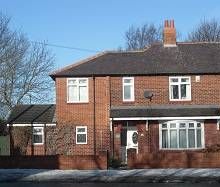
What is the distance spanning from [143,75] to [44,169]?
11.7m

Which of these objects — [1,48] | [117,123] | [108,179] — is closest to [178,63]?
[117,123]

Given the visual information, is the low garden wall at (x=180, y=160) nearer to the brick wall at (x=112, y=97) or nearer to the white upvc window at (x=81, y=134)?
the brick wall at (x=112, y=97)

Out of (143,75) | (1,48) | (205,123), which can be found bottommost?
(205,123)

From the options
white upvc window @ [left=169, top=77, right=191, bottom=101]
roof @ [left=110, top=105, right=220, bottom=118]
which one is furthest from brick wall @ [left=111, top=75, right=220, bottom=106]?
roof @ [left=110, top=105, right=220, bottom=118]

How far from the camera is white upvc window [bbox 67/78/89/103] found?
37625 mm

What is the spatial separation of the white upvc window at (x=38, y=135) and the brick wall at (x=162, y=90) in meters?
5.30

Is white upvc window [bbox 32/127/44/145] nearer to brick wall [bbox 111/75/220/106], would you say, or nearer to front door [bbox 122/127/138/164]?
brick wall [bbox 111/75/220/106]

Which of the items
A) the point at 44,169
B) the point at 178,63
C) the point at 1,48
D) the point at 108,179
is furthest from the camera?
the point at 1,48

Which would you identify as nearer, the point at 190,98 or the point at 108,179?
the point at 108,179

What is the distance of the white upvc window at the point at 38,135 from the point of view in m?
38.1

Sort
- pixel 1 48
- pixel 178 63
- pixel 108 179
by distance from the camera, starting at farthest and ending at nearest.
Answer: pixel 1 48 → pixel 178 63 → pixel 108 179

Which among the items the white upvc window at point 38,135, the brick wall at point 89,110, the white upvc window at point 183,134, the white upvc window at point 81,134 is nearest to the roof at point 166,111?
the white upvc window at point 183,134

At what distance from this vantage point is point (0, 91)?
52.1m

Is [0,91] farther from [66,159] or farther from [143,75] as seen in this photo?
[66,159]
